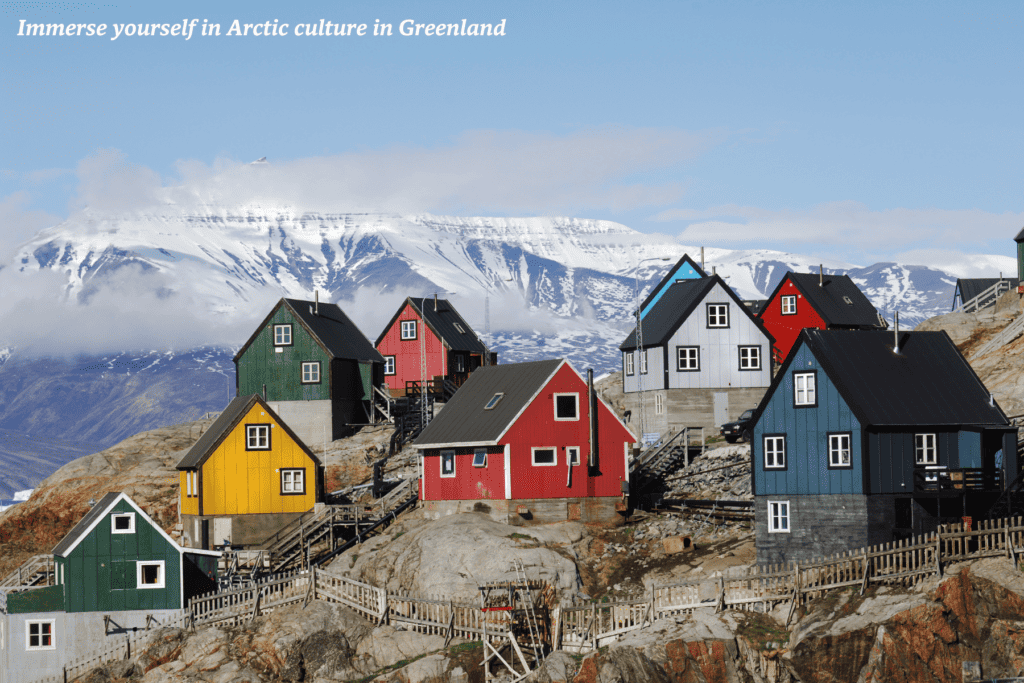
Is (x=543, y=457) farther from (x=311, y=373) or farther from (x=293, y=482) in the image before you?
(x=311, y=373)

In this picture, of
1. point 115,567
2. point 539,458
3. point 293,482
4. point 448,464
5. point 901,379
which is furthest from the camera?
point 293,482

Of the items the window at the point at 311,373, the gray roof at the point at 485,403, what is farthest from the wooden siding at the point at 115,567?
the window at the point at 311,373

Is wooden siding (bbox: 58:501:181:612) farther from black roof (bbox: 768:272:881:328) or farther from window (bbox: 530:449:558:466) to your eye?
black roof (bbox: 768:272:881:328)

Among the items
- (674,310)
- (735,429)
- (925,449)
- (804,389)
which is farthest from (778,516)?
(674,310)

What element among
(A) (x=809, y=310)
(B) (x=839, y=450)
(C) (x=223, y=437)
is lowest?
(B) (x=839, y=450)

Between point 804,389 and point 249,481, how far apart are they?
90.6 ft

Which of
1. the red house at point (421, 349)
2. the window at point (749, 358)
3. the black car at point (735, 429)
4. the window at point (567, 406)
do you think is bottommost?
the black car at point (735, 429)

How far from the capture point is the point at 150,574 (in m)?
62.3

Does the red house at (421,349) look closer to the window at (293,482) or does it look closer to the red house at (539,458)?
the window at (293,482)

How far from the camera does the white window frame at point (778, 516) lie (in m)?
56.8

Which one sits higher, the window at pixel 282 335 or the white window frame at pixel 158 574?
the window at pixel 282 335

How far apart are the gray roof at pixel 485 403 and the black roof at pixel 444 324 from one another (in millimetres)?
25866

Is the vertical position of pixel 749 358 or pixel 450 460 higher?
pixel 749 358

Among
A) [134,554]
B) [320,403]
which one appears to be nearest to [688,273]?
[320,403]
